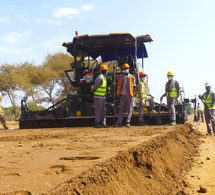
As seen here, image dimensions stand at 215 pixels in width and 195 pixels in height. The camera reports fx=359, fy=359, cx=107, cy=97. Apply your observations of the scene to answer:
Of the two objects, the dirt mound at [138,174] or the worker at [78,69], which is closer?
the dirt mound at [138,174]

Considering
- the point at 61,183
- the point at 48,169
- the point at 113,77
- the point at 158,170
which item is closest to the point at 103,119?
the point at 113,77

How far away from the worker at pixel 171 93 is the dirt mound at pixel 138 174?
4.50 meters

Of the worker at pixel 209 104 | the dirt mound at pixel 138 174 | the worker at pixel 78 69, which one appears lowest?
the dirt mound at pixel 138 174

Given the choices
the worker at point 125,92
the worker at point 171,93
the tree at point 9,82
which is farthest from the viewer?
the tree at point 9,82

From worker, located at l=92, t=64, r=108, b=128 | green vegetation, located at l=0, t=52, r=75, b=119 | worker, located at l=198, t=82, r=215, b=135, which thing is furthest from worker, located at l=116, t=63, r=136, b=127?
green vegetation, located at l=0, t=52, r=75, b=119

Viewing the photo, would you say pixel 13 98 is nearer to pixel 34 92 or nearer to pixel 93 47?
pixel 34 92

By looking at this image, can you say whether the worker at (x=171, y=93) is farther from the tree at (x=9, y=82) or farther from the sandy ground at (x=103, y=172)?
the tree at (x=9, y=82)

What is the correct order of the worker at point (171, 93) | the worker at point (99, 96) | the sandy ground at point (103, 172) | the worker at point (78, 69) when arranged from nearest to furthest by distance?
the sandy ground at point (103, 172) → the worker at point (99, 96) → the worker at point (171, 93) → the worker at point (78, 69)

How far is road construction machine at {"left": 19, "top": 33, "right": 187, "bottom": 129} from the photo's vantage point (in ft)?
39.0

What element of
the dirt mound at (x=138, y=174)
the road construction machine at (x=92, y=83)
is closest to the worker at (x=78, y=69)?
the road construction machine at (x=92, y=83)

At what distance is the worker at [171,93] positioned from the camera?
11008mm

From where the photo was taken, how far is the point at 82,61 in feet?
43.5

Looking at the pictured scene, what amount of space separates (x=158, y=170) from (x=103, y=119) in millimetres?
5661

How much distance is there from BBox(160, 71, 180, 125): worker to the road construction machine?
17.8 inches
